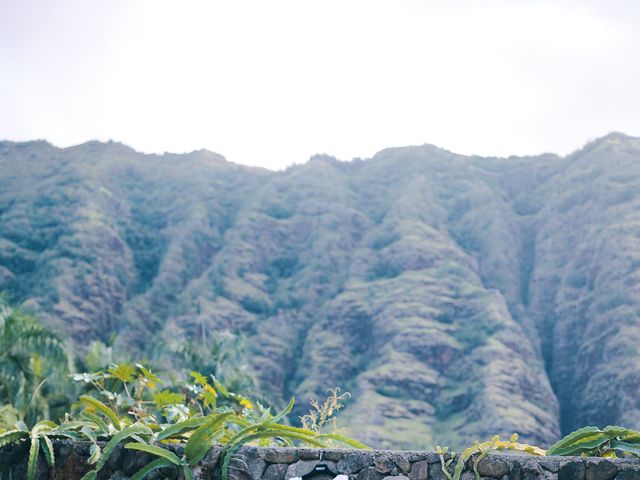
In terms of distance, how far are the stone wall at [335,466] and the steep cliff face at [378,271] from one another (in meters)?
41.3

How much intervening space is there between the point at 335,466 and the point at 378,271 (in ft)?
217

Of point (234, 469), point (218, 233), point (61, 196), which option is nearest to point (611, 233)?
point (218, 233)

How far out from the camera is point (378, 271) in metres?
71.1

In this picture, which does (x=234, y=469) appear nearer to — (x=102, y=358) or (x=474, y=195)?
(x=102, y=358)

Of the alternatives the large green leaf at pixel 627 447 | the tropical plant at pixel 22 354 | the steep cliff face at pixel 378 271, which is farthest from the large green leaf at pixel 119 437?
the steep cliff face at pixel 378 271

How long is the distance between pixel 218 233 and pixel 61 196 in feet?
50.6

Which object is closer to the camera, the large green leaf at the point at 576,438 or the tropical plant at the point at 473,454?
the tropical plant at the point at 473,454

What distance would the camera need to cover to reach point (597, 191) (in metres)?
72.9

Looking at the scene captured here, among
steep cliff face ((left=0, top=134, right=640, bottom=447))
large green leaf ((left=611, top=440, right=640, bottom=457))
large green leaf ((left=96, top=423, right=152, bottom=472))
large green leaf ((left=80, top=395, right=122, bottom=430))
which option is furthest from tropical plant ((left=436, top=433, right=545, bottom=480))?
steep cliff face ((left=0, top=134, right=640, bottom=447))

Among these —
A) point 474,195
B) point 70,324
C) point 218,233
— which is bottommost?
point 70,324

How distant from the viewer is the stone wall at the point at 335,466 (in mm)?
4656

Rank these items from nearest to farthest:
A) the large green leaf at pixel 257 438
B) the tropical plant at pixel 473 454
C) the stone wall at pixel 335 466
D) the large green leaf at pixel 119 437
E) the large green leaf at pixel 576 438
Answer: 1. the stone wall at pixel 335 466
2. the tropical plant at pixel 473 454
3. the large green leaf at pixel 576 438
4. the large green leaf at pixel 257 438
5. the large green leaf at pixel 119 437

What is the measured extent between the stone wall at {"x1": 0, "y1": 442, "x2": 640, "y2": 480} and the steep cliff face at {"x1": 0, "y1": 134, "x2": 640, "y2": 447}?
41331mm

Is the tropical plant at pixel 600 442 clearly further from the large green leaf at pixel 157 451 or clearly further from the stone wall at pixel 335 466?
the large green leaf at pixel 157 451
